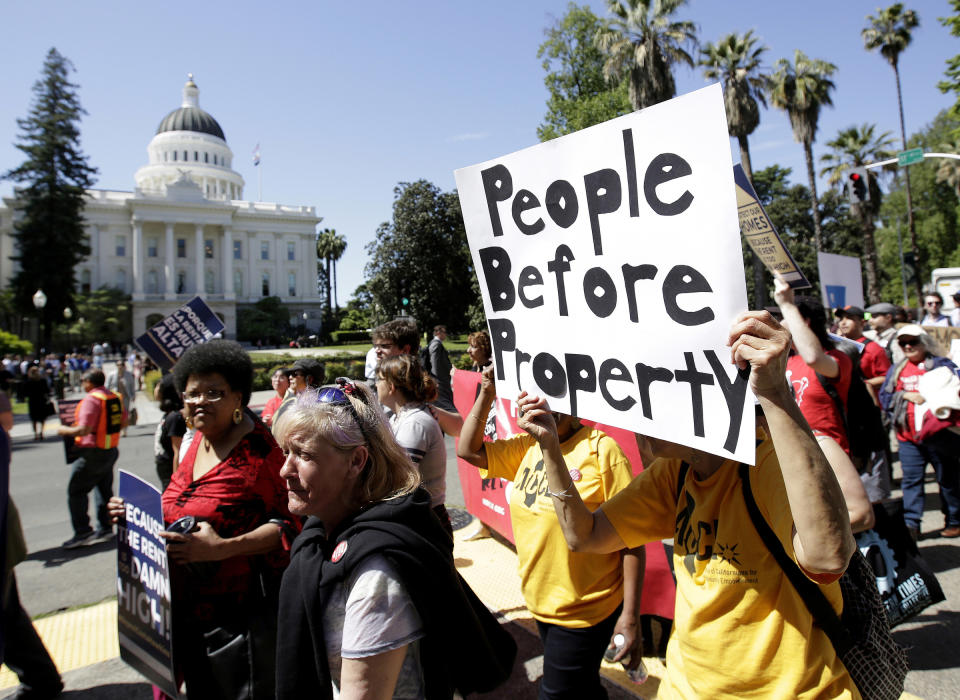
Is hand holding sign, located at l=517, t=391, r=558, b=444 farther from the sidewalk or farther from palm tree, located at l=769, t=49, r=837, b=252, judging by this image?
palm tree, located at l=769, t=49, r=837, b=252

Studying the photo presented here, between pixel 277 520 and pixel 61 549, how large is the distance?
544 centimetres

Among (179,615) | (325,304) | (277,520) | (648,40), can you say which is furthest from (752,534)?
(325,304)

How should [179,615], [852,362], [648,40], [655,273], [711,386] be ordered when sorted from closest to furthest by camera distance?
[711,386]
[655,273]
[179,615]
[852,362]
[648,40]

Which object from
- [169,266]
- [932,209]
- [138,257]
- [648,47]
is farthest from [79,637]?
[138,257]

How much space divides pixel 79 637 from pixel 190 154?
10110cm

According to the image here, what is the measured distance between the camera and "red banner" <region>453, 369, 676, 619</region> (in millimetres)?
3432

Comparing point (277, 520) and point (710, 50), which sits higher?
point (710, 50)

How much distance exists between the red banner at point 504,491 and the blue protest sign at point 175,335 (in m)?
2.43

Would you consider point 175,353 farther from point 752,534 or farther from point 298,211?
point 298,211

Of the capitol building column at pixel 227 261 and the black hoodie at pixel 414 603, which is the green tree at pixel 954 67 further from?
the capitol building column at pixel 227 261

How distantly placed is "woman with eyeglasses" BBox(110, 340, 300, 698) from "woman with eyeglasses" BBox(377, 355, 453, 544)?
0.73 metres

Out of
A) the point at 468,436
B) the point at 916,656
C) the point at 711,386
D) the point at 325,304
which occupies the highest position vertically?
the point at 325,304

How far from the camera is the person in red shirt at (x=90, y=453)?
6277mm

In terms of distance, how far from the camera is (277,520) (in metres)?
2.44
